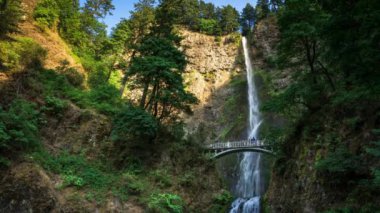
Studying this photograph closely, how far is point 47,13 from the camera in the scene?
2905 centimetres

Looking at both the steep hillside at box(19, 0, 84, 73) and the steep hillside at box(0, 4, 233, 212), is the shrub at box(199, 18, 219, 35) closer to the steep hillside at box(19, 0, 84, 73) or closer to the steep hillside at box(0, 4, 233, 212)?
the steep hillside at box(19, 0, 84, 73)

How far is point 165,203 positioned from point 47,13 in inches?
821

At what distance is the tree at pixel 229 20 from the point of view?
2470 inches

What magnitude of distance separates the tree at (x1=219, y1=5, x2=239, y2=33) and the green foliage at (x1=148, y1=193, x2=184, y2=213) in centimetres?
5007

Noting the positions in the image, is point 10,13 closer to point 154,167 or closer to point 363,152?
point 154,167

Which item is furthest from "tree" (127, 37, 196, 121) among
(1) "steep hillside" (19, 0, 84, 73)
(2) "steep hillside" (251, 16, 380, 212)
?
(1) "steep hillside" (19, 0, 84, 73)

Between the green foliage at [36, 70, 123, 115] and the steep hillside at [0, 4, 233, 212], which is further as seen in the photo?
the green foliage at [36, 70, 123, 115]

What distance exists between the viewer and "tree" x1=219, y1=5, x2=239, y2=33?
62750 millimetres

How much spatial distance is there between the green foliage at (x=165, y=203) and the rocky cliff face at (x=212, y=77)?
27.8m

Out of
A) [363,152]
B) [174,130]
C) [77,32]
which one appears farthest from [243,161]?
[363,152]

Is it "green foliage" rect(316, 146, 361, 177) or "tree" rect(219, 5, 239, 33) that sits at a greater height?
"tree" rect(219, 5, 239, 33)

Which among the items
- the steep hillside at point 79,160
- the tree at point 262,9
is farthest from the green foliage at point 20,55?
the tree at point 262,9

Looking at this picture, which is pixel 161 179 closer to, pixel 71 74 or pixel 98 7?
pixel 71 74

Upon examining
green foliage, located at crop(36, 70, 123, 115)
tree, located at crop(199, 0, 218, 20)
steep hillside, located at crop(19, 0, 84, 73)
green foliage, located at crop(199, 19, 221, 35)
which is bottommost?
green foliage, located at crop(36, 70, 123, 115)
